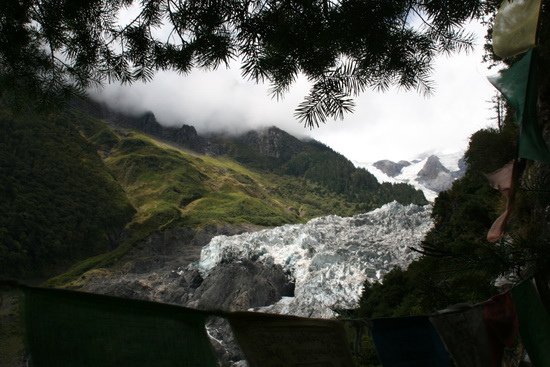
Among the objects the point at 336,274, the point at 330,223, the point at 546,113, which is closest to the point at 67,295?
the point at 546,113

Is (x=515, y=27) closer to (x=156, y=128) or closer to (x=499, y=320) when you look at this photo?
(x=499, y=320)

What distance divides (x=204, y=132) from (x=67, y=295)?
425 feet

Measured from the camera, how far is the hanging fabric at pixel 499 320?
6.56 ft

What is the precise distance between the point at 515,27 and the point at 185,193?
2918 inches

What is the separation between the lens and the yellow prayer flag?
142cm

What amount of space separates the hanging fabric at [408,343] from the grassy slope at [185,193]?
51.9 m

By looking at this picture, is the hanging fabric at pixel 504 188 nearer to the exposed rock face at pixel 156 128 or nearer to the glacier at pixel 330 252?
the glacier at pixel 330 252

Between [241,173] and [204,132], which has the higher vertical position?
[204,132]

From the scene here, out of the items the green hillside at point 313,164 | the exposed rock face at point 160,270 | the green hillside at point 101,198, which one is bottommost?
the exposed rock face at point 160,270

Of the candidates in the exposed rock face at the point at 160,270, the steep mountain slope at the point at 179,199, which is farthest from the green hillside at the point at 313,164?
the exposed rock face at the point at 160,270

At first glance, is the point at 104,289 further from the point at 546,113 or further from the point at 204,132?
the point at 204,132

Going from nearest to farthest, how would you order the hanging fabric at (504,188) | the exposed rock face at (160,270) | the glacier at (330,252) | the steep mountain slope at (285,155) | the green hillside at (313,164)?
the hanging fabric at (504,188) → the glacier at (330,252) → the exposed rock face at (160,270) → the green hillside at (313,164) → the steep mountain slope at (285,155)

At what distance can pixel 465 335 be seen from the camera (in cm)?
195

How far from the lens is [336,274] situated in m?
34.3
